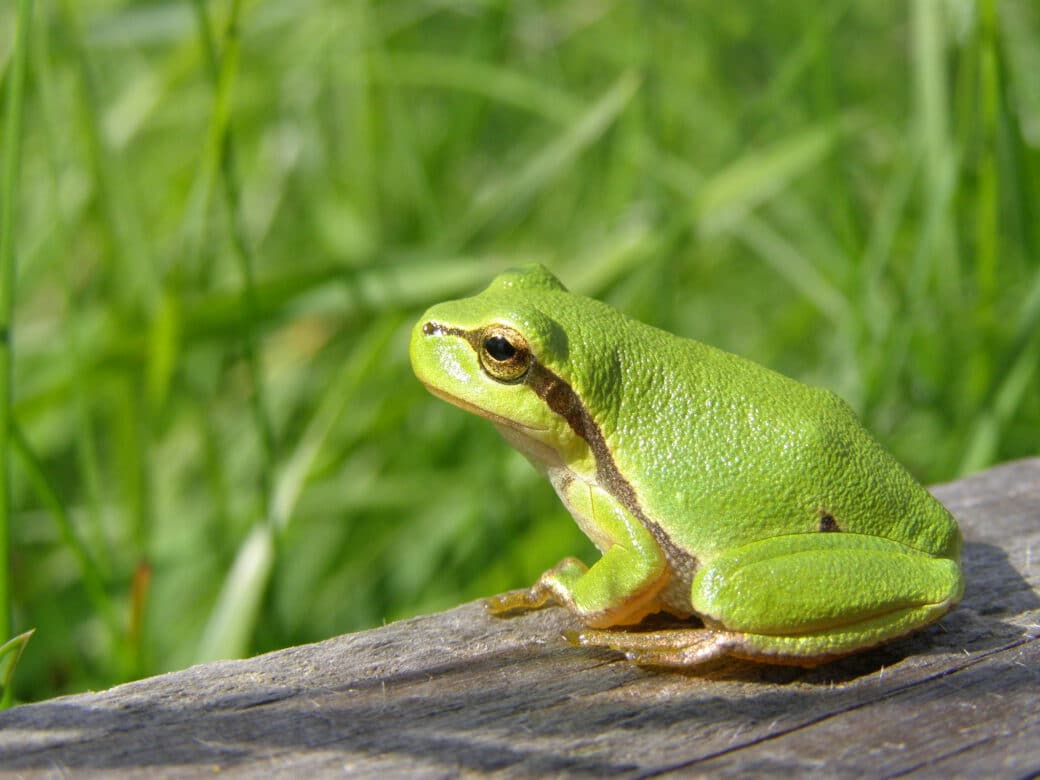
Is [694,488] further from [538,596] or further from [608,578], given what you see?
[538,596]

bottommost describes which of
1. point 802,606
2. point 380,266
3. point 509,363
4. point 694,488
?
point 802,606

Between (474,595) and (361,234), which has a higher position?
(361,234)

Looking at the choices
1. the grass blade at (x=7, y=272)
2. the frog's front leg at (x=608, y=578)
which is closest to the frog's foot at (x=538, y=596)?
the frog's front leg at (x=608, y=578)

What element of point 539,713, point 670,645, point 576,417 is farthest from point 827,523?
point 539,713

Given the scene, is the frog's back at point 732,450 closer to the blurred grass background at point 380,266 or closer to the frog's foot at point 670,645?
the frog's foot at point 670,645

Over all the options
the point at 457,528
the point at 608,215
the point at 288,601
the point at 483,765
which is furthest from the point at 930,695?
the point at 608,215

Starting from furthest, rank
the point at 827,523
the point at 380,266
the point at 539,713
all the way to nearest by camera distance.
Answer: the point at 380,266 < the point at 827,523 < the point at 539,713

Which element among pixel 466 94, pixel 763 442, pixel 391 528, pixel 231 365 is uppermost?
pixel 466 94

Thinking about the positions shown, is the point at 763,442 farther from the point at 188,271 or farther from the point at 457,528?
→ the point at 188,271
